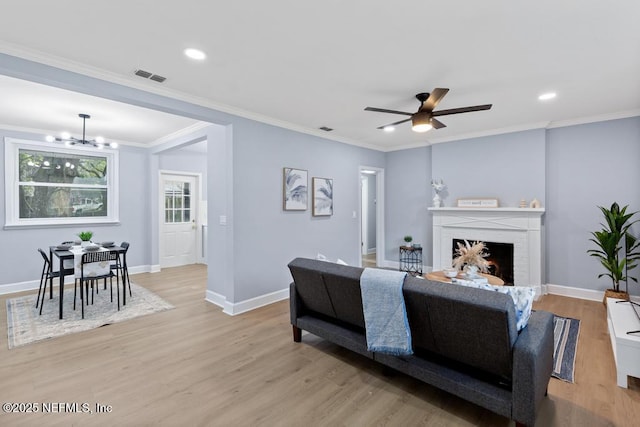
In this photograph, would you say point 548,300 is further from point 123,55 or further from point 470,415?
point 123,55

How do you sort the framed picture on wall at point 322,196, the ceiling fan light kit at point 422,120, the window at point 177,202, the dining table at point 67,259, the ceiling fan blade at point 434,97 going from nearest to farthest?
the ceiling fan blade at point 434,97 < the ceiling fan light kit at point 422,120 < the dining table at point 67,259 < the framed picture on wall at point 322,196 < the window at point 177,202

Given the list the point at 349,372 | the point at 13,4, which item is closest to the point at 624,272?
the point at 349,372

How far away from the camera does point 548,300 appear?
175 inches

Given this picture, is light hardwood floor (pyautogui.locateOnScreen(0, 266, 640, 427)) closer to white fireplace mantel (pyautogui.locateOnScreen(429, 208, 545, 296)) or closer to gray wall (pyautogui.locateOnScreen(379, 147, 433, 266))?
white fireplace mantel (pyautogui.locateOnScreen(429, 208, 545, 296))

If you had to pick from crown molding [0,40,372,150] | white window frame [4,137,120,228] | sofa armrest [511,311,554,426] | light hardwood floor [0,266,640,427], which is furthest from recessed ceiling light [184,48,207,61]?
white window frame [4,137,120,228]

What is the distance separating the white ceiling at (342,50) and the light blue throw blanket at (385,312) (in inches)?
72.0

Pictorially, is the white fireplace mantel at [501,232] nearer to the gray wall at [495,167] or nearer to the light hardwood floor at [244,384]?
the gray wall at [495,167]

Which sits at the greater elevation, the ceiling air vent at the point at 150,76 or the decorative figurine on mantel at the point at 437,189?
the ceiling air vent at the point at 150,76

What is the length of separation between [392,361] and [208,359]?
1676mm

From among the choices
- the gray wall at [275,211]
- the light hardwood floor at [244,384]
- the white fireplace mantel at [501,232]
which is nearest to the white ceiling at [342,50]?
the gray wall at [275,211]

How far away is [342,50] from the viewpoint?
253cm

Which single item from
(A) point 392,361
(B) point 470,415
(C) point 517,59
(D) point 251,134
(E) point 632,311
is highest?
(C) point 517,59

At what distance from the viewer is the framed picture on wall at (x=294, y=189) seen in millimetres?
4629

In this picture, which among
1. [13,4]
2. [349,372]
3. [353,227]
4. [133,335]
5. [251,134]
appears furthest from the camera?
[353,227]
